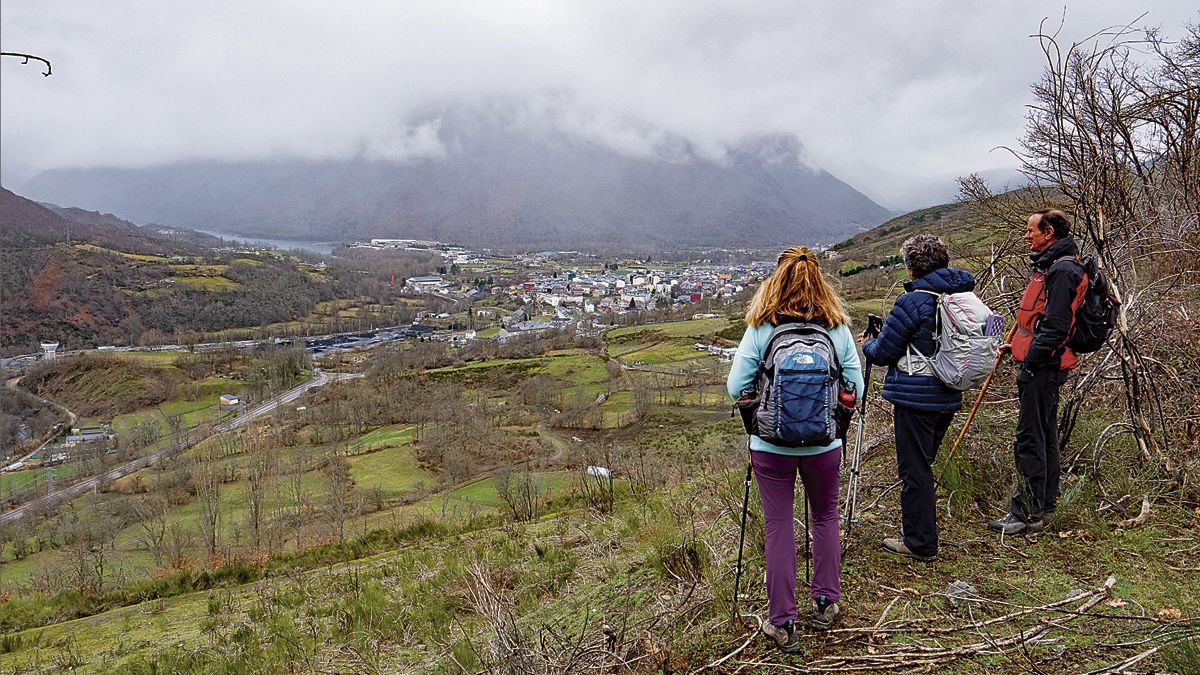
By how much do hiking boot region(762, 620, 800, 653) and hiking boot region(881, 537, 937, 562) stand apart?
40.2 inches

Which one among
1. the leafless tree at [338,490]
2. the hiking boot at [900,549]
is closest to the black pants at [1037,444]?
the hiking boot at [900,549]

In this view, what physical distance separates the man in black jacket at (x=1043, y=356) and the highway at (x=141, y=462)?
45097mm

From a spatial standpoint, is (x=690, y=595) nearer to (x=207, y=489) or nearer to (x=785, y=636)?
(x=785, y=636)

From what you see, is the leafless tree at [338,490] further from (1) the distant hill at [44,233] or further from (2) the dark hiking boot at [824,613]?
(1) the distant hill at [44,233]

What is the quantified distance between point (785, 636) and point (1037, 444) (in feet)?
6.25

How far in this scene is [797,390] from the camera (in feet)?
7.30

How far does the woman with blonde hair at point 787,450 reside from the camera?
7.66ft

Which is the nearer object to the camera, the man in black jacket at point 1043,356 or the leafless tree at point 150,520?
the man in black jacket at point 1043,356

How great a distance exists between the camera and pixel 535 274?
136 meters

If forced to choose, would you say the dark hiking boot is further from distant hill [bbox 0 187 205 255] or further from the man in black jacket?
distant hill [bbox 0 187 205 255]

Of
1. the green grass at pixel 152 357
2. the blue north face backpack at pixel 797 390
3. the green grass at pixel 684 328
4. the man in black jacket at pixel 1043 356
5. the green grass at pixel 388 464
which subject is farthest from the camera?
the green grass at pixel 152 357

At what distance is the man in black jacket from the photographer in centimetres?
299

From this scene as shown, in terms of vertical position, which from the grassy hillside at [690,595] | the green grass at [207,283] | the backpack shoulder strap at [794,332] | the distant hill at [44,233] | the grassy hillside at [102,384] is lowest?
the grassy hillside at [102,384]

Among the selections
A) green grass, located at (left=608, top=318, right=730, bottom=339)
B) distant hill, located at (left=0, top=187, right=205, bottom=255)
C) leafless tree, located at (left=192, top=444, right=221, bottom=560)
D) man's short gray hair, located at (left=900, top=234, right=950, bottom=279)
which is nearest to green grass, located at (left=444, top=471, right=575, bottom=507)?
leafless tree, located at (left=192, top=444, right=221, bottom=560)
